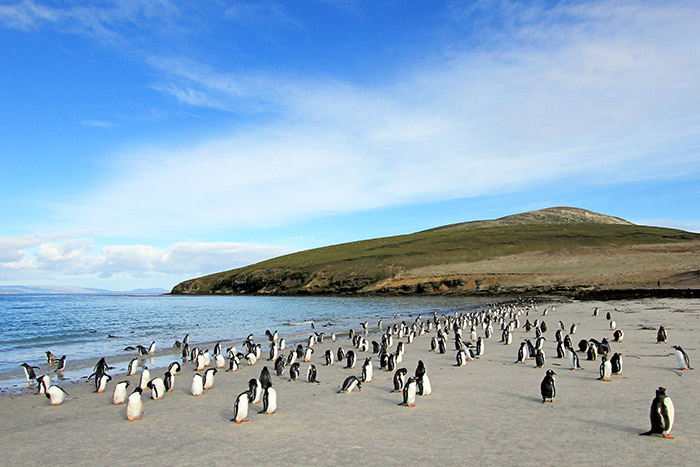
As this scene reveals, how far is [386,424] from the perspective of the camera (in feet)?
31.6

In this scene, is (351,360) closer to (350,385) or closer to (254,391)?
(350,385)

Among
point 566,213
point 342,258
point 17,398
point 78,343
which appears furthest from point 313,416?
point 566,213

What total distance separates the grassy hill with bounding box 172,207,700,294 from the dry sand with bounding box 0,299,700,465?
5025 centimetres

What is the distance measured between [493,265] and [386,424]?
75541 millimetres

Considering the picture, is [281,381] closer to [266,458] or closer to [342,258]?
[266,458]

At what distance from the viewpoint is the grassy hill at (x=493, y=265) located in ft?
207

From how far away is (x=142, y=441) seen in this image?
358 inches

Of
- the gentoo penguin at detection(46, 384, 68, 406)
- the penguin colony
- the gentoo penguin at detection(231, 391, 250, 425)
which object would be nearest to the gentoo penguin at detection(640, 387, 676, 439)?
the penguin colony

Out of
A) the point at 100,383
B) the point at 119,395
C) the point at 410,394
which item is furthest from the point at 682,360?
the point at 100,383

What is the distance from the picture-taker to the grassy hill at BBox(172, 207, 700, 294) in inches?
2488

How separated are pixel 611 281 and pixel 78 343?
59.0 meters

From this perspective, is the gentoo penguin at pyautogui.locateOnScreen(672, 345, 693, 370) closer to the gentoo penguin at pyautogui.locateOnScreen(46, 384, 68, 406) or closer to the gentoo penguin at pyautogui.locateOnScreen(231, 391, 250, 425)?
the gentoo penguin at pyautogui.locateOnScreen(231, 391, 250, 425)

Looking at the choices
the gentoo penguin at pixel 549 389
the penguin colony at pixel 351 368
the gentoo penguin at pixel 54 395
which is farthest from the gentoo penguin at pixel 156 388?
the gentoo penguin at pixel 549 389

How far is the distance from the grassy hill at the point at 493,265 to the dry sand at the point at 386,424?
1978 inches
